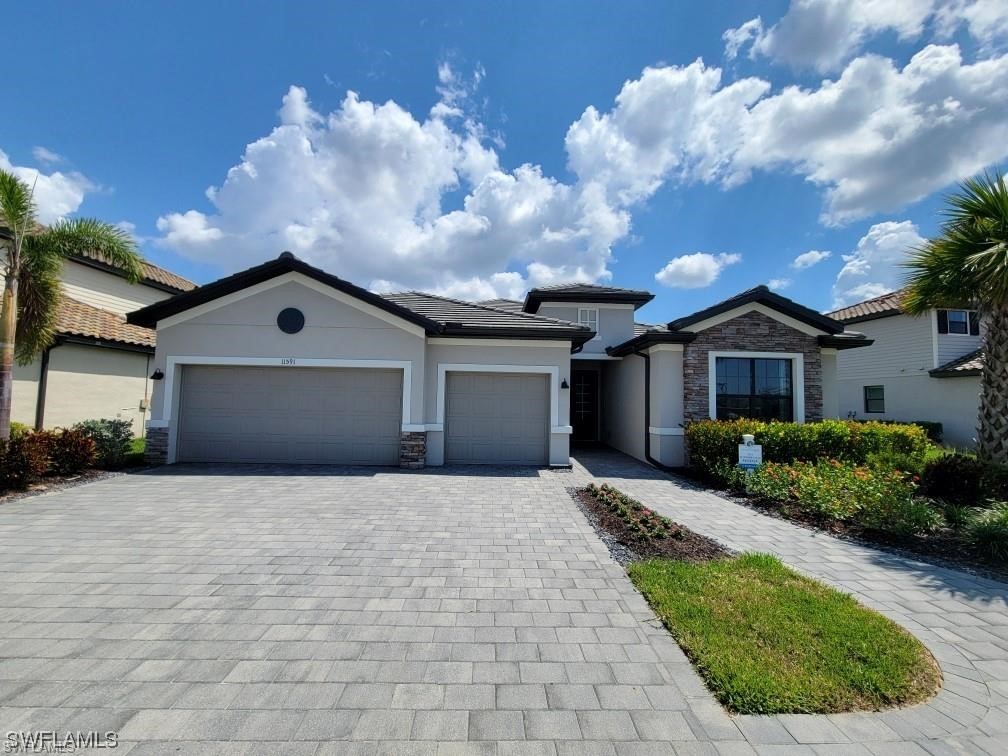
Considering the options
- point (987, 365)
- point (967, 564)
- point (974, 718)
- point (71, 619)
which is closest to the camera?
point (974, 718)

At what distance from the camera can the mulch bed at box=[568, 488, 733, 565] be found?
504 cm

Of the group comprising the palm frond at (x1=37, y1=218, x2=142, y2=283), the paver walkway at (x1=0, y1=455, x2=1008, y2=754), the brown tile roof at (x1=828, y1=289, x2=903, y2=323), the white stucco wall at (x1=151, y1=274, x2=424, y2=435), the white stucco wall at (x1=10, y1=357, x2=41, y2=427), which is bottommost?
the paver walkway at (x1=0, y1=455, x2=1008, y2=754)

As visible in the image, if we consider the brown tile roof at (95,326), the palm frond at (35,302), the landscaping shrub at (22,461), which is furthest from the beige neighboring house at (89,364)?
the landscaping shrub at (22,461)

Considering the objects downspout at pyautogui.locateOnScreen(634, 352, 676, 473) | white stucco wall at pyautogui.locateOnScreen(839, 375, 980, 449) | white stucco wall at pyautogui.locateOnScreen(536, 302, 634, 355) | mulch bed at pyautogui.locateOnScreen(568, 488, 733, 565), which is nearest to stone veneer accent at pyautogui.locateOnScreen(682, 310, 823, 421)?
downspout at pyautogui.locateOnScreen(634, 352, 676, 473)

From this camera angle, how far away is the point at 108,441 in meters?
9.62

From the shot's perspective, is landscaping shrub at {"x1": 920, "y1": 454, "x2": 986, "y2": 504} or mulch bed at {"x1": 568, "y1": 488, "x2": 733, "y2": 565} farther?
landscaping shrub at {"x1": 920, "y1": 454, "x2": 986, "y2": 504}

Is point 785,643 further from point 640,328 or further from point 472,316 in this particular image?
point 640,328

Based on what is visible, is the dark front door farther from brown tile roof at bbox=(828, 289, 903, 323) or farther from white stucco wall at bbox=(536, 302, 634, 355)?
brown tile roof at bbox=(828, 289, 903, 323)

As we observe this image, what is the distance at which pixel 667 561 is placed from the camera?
15.8 ft

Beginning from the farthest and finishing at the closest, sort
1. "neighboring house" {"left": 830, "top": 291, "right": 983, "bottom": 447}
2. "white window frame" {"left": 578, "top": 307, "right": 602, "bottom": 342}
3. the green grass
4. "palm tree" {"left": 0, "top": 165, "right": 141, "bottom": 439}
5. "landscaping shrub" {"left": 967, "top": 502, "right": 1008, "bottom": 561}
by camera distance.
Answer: "white window frame" {"left": 578, "top": 307, "right": 602, "bottom": 342}
"neighboring house" {"left": 830, "top": 291, "right": 983, "bottom": 447}
"palm tree" {"left": 0, "top": 165, "right": 141, "bottom": 439}
"landscaping shrub" {"left": 967, "top": 502, "right": 1008, "bottom": 561}
the green grass

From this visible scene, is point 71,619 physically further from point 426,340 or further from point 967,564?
point 967,564

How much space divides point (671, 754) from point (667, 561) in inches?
106

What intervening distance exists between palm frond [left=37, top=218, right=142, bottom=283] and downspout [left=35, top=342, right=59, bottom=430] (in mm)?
4778

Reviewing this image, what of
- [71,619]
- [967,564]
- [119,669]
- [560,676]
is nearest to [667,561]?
[560,676]
